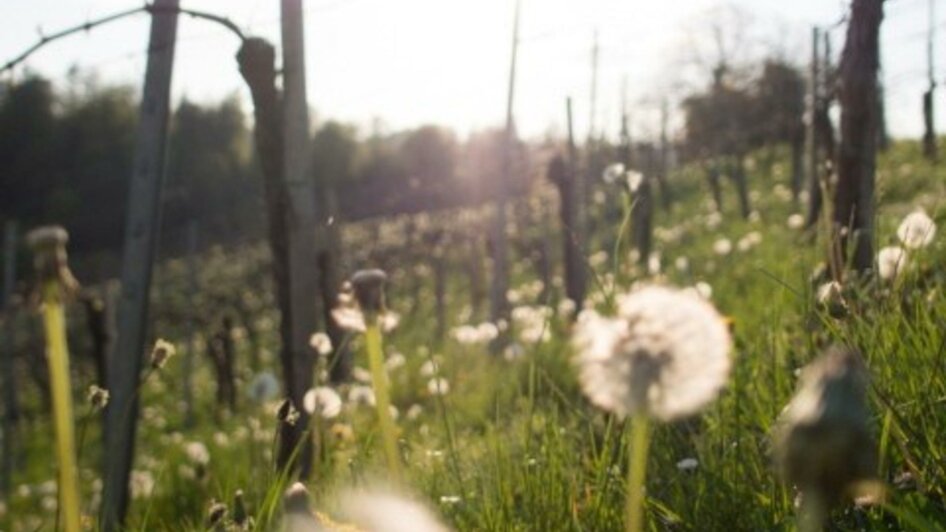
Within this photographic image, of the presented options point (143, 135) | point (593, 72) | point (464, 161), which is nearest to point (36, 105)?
point (464, 161)

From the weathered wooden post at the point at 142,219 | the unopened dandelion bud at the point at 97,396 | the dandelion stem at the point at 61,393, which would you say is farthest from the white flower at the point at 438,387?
the weathered wooden post at the point at 142,219

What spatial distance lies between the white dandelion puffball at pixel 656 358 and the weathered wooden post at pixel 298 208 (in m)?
3.35

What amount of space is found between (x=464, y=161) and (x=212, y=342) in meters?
46.3

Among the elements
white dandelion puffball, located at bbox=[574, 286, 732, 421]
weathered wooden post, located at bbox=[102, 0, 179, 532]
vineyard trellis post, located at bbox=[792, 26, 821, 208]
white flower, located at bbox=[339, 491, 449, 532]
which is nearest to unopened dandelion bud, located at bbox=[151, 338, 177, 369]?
white flower, located at bbox=[339, 491, 449, 532]

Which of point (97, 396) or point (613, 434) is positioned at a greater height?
point (97, 396)

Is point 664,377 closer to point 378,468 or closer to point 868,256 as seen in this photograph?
point 378,468

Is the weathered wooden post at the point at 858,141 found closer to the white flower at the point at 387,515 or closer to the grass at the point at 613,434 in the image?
the grass at the point at 613,434

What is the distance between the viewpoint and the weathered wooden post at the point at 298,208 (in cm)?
448

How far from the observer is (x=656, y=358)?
1110 mm

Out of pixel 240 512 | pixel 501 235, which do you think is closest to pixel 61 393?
pixel 240 512

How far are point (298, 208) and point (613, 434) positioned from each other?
96.0 inches

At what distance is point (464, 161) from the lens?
208 ft

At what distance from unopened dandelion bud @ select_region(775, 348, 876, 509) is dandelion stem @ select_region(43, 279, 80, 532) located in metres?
0.67

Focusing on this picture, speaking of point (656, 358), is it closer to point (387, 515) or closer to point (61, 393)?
point (61, 393)
